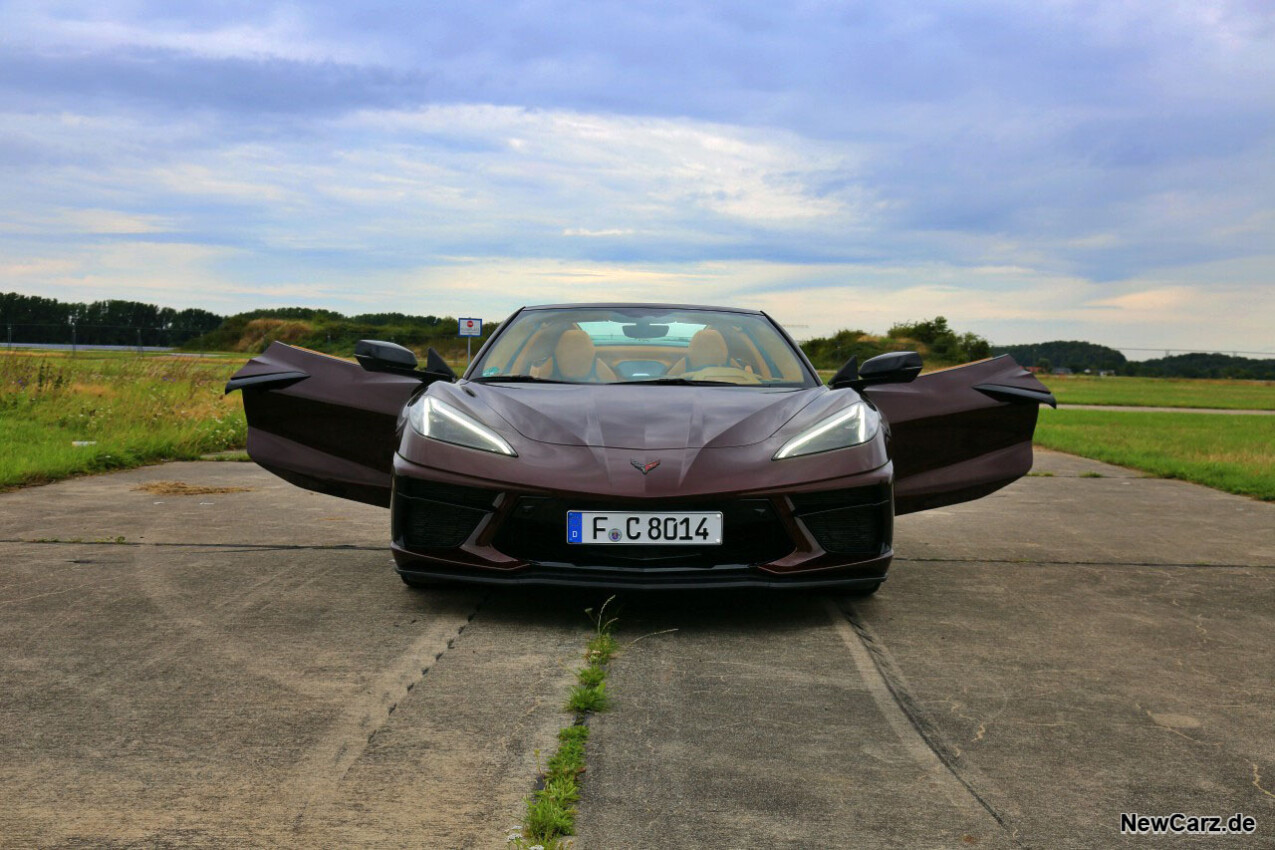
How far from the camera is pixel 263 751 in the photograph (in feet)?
8.35

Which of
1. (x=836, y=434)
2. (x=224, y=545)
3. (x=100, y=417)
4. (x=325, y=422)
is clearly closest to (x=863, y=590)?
(x=836, y=434)

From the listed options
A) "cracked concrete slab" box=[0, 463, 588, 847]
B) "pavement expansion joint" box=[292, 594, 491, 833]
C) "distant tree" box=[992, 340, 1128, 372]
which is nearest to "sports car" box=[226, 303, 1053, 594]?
"cracked concrete slab" box=[0, 463, 588, 847]

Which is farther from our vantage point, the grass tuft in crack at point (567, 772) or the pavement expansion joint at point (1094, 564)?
the pavement expansion joint at point (1094, 564)

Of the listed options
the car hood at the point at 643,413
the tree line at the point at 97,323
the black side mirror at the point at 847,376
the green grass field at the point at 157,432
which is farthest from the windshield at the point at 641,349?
the tree line at the point at 97,323

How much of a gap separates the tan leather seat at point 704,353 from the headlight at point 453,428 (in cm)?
114

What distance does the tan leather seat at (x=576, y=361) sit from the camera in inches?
188

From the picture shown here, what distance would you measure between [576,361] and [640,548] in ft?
4.75

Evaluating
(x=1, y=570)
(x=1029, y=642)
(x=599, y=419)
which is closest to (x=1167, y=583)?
(x=1029, y=642)

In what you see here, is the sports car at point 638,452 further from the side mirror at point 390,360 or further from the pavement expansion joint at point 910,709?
the pavement expansion joint at point 910,709

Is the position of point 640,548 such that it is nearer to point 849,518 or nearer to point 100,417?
point 849,518

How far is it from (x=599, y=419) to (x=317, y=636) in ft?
4.00

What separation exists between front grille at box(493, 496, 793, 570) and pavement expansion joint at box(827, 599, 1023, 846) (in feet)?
1.40

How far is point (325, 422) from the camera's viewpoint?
4883 millimetres

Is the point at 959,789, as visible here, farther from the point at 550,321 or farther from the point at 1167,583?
the point at 550,321
